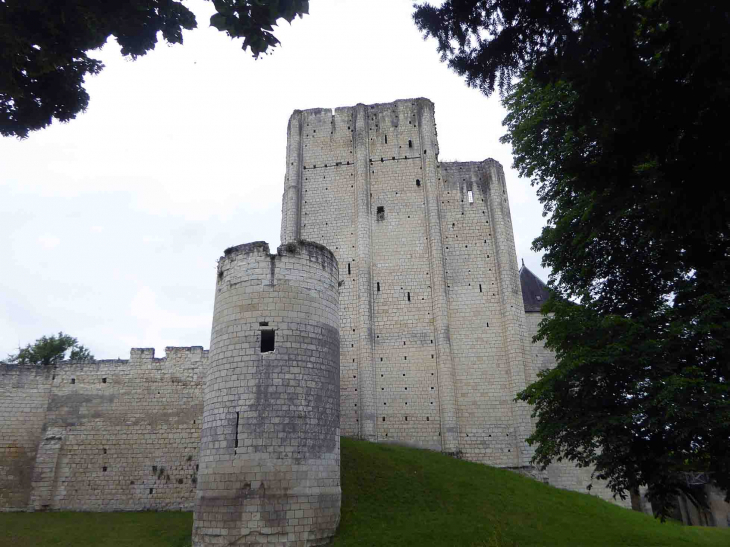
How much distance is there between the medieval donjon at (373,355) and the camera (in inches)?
667

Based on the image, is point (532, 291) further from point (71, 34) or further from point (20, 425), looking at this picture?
point (71, 34)

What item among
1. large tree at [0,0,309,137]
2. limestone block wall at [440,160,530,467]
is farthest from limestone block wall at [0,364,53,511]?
limestone block wall at [440,160,530,467]

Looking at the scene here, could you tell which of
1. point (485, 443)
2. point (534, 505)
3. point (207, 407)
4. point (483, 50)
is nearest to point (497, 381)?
point (485, 443)

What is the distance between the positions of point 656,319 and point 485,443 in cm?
1259

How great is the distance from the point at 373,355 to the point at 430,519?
412 inches

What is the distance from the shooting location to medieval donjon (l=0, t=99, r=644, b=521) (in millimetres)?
16953

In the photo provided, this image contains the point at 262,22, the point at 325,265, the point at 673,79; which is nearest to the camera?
the point at 673,79

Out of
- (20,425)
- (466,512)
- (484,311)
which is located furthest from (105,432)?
(484,311)

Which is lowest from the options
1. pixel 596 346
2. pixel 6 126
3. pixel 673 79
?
pixel 596 346

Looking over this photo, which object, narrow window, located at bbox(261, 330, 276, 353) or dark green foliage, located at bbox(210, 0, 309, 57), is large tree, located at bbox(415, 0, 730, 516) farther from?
narrow window, located at bbox(261, 330, 276, 353)

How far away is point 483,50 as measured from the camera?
5828 millimetres

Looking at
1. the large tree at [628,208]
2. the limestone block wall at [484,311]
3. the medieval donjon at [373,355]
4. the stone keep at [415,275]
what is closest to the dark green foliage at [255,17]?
the large tree at [628,208]

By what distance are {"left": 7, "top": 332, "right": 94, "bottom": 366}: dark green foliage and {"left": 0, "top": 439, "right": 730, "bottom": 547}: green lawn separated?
17967 mm

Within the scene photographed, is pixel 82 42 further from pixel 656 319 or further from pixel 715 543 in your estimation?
pixel 715 543
